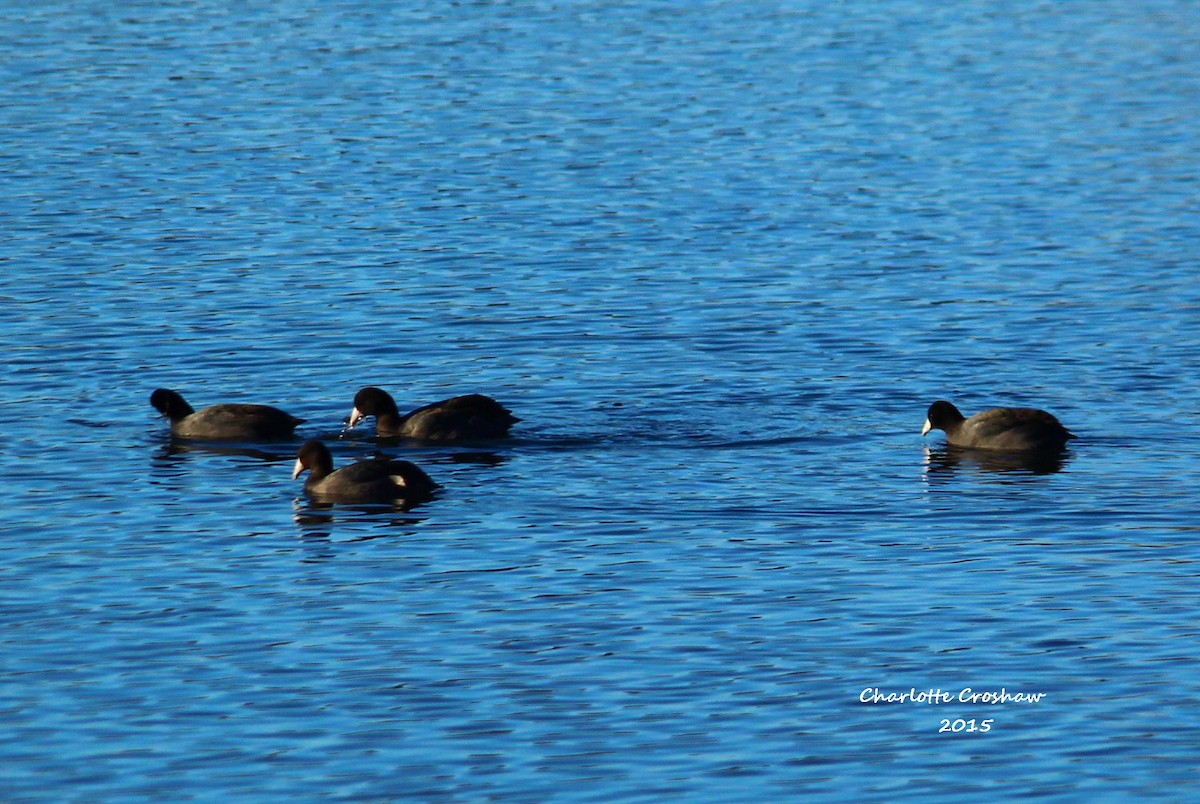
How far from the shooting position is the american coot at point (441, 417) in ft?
73.2

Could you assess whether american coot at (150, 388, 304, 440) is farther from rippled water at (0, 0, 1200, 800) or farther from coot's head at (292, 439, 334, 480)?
coot's head at (292, 439, 334, 480)

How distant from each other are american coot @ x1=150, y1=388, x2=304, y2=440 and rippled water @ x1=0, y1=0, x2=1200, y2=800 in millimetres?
237

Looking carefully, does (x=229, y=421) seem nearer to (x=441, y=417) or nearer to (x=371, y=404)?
(x=371, y=404)

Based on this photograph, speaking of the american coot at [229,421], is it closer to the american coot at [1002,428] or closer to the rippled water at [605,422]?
the rippled water at [605,422]

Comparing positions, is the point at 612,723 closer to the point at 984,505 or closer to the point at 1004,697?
the point at 1004,697

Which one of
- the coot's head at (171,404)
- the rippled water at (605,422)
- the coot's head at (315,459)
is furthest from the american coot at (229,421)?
the coot's head at (315,459)

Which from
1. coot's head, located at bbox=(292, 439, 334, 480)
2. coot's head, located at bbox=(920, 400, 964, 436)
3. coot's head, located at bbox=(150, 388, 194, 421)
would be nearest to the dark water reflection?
coot's head, located at bbox=(920, 400, 964, 436)

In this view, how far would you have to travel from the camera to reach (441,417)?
2248 centimetres

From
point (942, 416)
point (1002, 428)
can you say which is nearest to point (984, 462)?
point (1002, 428)

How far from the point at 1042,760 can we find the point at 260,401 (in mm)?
12726

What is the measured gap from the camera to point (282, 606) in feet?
56.5

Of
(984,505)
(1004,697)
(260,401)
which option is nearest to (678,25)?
(260,401)

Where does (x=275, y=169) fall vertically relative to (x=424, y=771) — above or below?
above

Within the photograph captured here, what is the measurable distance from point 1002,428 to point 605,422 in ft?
13.7
